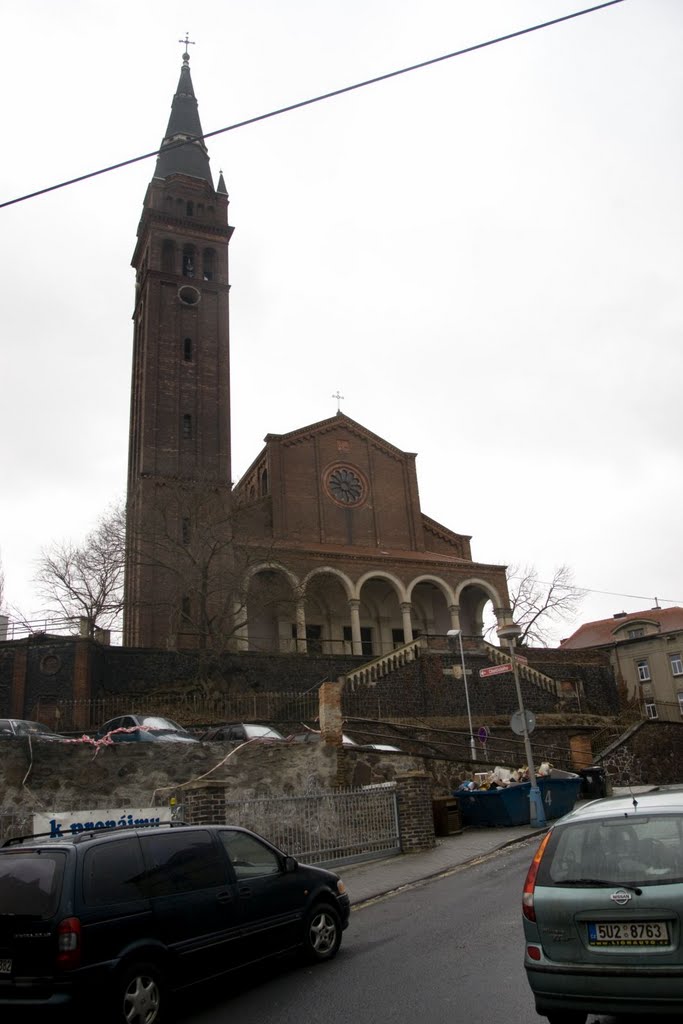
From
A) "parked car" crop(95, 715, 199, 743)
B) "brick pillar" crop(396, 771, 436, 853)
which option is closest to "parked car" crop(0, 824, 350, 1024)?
A: "brick pillar" crop(396, 771, 436, 853)

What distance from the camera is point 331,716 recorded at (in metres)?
17.3

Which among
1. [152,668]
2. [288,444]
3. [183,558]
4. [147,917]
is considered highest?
[288,444]

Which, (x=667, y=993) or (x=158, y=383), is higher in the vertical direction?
(x=158, y=383)

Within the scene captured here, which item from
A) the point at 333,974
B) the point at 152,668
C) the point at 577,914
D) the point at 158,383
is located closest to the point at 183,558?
the point at 152,668

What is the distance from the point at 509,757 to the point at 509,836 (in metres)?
11.3

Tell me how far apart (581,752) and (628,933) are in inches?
822

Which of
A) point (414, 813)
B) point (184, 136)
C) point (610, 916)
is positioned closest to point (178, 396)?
point (184, 136)

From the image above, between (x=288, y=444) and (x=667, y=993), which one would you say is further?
(x=288, y=444)

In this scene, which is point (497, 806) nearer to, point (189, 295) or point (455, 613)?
point (455, 613)

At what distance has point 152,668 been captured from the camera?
31281mm

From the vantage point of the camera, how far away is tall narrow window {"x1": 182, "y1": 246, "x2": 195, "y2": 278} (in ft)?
162

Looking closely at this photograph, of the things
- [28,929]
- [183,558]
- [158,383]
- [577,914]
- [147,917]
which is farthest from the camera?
[158,383]

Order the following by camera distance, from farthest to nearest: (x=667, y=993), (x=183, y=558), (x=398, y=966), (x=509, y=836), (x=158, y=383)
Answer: (x=158, y=383), (x=183, y=558), (x=509, y=836), (x=398, y=966), (x=667, y=993)

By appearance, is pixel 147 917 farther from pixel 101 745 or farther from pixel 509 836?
pixel 509 836
